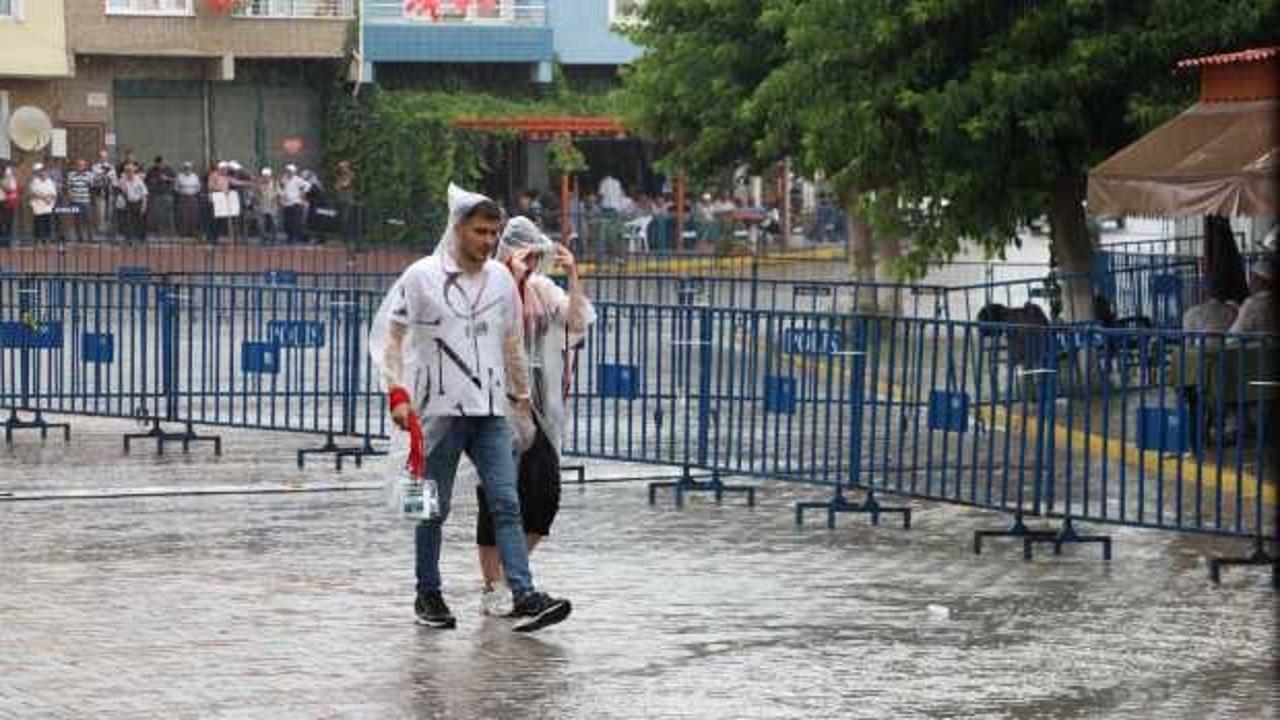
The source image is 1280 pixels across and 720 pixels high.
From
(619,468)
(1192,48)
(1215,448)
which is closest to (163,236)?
(1192,48)

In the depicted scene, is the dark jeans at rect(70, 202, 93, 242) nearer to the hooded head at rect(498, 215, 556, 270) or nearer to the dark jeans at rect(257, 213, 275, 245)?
the dark jeans at rect(257, 213, 275, 245)

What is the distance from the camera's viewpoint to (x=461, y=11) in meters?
63.1

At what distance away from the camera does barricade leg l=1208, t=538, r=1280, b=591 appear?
14344 mm

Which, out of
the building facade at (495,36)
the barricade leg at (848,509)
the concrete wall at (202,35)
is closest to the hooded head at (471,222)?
the barricade leg at (848,509)

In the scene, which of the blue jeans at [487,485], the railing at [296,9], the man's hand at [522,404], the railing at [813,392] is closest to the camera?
the blue jeans at [487,485]

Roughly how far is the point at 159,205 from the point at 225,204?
1.33 metres

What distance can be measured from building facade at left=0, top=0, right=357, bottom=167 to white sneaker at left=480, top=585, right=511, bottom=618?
46554 mm

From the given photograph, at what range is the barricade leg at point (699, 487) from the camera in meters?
18.1

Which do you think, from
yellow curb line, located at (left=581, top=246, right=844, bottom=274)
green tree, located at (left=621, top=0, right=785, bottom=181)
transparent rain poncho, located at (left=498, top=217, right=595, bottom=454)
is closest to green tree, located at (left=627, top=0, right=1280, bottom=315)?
green tree, located at (left=621, top=0, right=785, bottom=181)

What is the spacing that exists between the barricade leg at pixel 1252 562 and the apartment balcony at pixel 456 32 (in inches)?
1903

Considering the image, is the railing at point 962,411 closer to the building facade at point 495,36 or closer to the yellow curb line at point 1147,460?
the yellow curb line at point 1147,460

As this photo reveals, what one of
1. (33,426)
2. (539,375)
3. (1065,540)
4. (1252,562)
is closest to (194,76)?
(33,426)

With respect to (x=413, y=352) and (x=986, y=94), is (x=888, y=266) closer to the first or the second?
(x=986, y=94)

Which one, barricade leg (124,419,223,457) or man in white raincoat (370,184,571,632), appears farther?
barricade leg (124,419,223,457)
